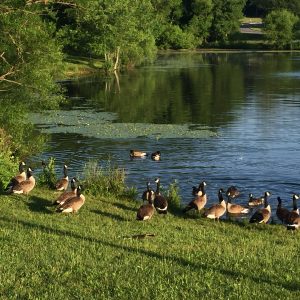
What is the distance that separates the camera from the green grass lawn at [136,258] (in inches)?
415

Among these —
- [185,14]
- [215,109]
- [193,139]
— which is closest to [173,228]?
[193,139]

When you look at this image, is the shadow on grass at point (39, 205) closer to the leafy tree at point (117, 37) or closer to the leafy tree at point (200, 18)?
the leafy tree at point (117, 37)

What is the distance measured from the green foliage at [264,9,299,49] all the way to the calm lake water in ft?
252

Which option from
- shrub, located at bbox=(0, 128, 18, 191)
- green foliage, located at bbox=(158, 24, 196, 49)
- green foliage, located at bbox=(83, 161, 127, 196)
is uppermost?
shrub, located at bbox=(0, 128, 18, 191)

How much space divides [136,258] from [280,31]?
159m

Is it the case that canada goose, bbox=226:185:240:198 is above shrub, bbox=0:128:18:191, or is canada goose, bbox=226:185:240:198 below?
below

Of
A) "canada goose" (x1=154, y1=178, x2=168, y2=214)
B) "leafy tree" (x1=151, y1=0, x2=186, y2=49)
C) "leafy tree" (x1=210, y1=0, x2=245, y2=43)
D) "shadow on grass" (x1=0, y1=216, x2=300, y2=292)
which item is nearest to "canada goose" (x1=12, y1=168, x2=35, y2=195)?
"shadow on grass" (x1=0, y1=216, x2=300, y2=292)

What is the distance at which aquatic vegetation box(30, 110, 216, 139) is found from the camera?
43.9 meters

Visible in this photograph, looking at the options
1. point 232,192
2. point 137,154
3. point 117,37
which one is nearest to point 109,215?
point 232,192

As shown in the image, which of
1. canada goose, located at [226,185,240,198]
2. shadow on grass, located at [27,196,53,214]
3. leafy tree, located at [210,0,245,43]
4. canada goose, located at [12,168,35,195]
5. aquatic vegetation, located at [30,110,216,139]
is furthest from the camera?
leafy tree, located at [210,0,245,43]

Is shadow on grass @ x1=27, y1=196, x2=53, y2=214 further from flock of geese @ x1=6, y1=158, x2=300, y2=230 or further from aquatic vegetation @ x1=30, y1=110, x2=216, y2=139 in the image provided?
aquatic vegetation @ x1=30, y1=110, x2=216, y2=139

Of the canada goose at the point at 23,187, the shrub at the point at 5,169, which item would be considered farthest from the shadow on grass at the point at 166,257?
the shrub at the point at 5,169

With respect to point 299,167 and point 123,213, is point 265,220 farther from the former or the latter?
point 299,167

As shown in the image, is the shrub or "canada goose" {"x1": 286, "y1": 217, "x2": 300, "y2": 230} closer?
"canada goose" {"x1": 286, "y1": 217, "x2": 300, "y2": 230}
